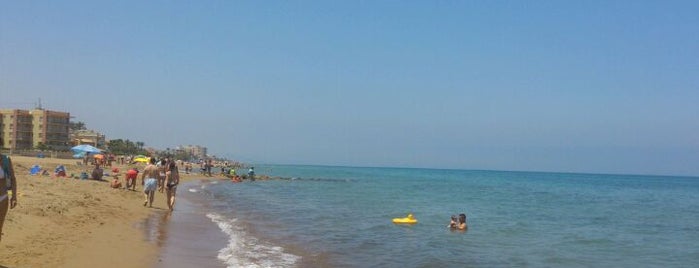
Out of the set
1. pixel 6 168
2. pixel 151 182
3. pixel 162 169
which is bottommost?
pixel 151 182

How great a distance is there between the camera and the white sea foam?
1009cm

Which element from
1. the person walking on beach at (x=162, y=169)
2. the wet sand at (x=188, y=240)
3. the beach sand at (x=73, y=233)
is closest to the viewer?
the beach sand at (x=73, y=233)

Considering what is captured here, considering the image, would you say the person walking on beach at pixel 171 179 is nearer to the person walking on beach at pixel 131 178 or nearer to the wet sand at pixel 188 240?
the wet sand at pixel 188 240

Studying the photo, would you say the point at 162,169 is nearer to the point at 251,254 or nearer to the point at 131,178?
the point at 131,178

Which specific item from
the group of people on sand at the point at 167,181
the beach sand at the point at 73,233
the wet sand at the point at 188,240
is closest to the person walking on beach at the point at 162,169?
the group of people on sand at the point at 167,181

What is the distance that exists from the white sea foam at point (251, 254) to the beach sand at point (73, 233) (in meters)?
1.33

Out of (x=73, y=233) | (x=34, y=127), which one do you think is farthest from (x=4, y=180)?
(x=34, y=127)

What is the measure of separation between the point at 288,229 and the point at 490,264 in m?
6.18

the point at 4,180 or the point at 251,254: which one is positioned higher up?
the point at 4,180

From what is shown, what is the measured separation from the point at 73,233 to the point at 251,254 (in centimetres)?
321

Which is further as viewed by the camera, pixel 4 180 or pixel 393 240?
pixel 393 240

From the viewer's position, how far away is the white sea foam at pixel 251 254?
33.1 ft

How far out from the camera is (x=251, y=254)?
1107cm

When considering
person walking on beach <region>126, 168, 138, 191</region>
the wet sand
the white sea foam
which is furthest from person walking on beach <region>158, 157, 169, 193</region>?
the white sea foam
